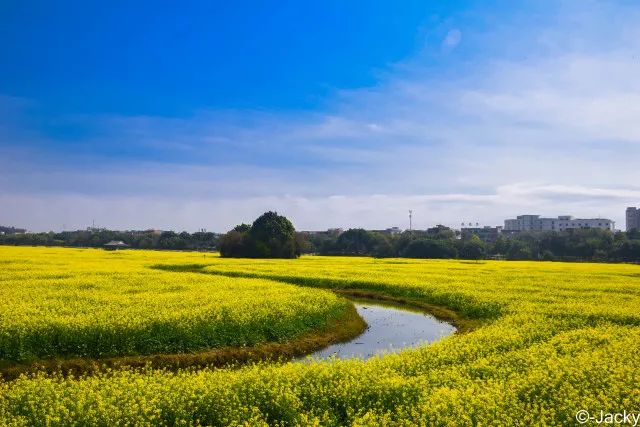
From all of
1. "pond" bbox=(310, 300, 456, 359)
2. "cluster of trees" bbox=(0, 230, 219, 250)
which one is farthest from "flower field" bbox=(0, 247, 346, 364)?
"cluster of trees" bbox=(0, 230, 219, 250)

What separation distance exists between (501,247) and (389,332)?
3719 inches

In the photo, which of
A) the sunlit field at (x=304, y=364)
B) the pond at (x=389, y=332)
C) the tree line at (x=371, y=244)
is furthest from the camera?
the tree line at (x=371, y=244)

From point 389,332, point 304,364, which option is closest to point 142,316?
point 304,364

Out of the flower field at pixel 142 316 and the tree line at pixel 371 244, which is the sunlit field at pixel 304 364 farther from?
the tree line at pixel 371 244

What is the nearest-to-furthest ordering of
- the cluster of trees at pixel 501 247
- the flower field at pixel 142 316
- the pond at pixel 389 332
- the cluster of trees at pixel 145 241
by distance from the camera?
the flower field at pixel 142 316 → the pond at pixel 389 332 → the cluster of trees at pixel 501 247 → the cluster of trees at pixel 145 241

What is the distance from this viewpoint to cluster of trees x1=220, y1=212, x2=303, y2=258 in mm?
69875

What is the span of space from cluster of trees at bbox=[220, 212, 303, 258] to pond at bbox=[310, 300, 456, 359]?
1584 inches

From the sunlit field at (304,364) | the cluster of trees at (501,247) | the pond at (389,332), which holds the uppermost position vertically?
the cluster of trees at (501,247)

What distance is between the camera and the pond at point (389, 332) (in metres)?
19.7

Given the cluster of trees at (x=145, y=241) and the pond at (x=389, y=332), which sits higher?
the cluster of trees at (x=145, y=241)

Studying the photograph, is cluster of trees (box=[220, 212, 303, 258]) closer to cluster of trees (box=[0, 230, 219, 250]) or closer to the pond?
the pond

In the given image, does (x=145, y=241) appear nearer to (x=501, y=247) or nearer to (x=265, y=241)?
(x=265, y=241)

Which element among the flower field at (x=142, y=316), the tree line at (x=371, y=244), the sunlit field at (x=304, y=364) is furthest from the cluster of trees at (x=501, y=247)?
the flower field at (x=142, y=316)

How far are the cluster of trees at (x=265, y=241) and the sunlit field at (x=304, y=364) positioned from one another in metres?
36.8
